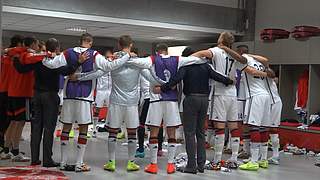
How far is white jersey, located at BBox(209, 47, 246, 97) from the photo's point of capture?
6.16 meters

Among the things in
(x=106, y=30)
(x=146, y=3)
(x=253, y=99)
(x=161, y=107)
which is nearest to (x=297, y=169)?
(x=253, y=99)

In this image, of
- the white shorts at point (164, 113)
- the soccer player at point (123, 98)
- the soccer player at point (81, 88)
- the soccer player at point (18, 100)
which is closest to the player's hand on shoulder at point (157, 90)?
the white shorts at point (164, 113)

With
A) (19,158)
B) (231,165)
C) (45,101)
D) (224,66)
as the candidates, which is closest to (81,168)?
(45,101)

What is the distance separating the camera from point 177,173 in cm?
604

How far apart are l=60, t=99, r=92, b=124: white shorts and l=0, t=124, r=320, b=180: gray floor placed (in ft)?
2.11

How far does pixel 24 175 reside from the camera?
536 cm

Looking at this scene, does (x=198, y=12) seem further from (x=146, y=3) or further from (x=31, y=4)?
(x=31, y=4)

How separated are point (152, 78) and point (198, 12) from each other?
18.4 feet

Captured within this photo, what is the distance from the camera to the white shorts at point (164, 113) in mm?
5957

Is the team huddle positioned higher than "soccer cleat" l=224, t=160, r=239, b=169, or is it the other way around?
the team huddle

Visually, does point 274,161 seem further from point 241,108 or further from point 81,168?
point 81,168

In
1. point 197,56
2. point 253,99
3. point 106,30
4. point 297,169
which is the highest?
point 106,30

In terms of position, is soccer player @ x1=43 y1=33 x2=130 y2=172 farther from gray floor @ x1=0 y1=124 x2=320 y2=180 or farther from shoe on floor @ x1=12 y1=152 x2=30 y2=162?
shoe on floor @ x1=12 y1=152 x2=30 y2=162

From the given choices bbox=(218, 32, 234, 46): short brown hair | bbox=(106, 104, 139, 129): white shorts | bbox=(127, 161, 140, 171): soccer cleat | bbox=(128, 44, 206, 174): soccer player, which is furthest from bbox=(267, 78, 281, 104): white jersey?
bbox=(127, 161, 140, 171): soccer cleat
